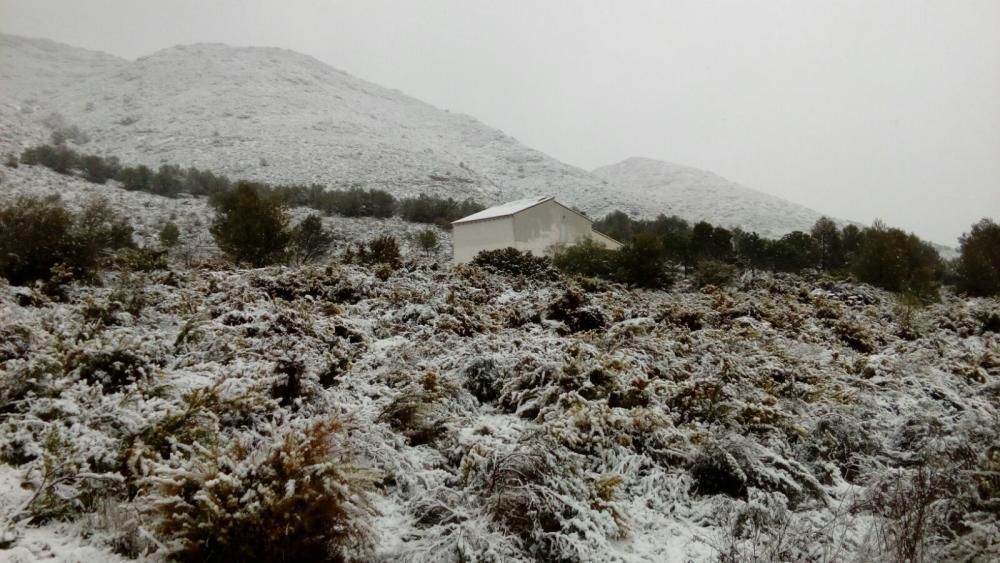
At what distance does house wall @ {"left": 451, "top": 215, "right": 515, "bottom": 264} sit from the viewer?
3044cm

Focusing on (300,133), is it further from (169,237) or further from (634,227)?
(169,237)

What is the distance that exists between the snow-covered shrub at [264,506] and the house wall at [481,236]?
27104mm

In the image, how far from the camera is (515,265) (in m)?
21.8

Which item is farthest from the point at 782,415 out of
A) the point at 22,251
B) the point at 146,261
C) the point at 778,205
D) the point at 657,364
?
the point at 778,205

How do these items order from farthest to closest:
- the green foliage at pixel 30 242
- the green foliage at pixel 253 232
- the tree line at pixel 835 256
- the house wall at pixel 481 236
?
1. the house wall at pixel 481 236
2. the tree line at pixel 835 256
3. the green foliage at pixel 253 232
4. the green foliage at pixel 30 242

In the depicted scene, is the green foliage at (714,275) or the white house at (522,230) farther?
the white house at (522,230)

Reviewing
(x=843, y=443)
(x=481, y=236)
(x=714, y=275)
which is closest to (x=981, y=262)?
(x=714, y=275)

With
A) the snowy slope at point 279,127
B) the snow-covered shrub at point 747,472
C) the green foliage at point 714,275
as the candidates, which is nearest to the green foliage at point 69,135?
the snowy slope at point 279,127

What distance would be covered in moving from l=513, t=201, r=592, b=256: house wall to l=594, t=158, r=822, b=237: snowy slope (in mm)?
34160

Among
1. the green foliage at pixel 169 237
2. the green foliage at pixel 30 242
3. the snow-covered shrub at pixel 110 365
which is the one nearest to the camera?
the snow-covered shrub at pixel 110 365

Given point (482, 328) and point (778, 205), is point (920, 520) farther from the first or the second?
point (778, 205)

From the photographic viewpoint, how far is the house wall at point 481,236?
30.4m

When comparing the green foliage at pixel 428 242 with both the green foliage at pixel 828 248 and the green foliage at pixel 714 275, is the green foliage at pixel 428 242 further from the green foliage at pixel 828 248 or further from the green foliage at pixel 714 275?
the green foliage at pixel 828 248

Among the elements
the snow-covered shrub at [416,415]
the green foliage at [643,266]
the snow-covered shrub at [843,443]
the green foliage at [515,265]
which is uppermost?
the green foliage at [643,266]
